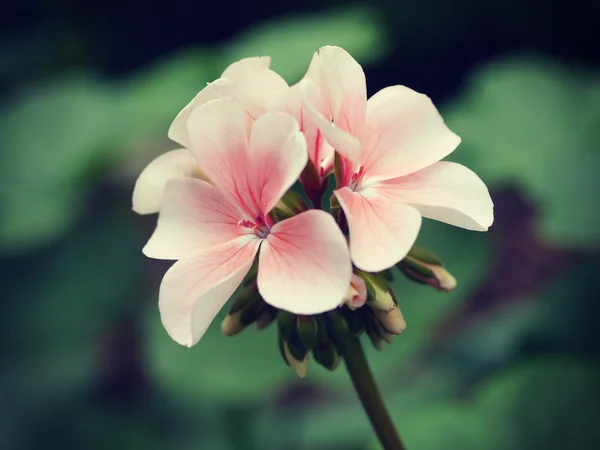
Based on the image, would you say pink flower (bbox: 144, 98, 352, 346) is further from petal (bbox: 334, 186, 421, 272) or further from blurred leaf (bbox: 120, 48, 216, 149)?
blurred leaf (bbox: 120, 48, 216, 149)

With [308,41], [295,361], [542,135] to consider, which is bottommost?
[542,135]

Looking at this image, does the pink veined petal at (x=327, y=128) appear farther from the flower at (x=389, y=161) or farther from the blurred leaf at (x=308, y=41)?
the blurred leaf at (x=308, y=41)

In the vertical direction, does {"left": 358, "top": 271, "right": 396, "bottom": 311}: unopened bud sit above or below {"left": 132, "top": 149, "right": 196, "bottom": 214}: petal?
below

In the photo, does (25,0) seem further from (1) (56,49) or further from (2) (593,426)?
(2) (593,426)

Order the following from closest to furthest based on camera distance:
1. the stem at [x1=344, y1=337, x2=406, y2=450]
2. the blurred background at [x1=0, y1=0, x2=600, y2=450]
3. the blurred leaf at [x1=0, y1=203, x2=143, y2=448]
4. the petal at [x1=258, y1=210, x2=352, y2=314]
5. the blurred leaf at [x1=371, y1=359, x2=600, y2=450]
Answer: the petal at [x1=258, y1=210, x2=352, y2=314], the stem at [x1=344, y1=337, x2=406, y2=450], the blurred leaf at [x1=371, y1=359, x2=600, y2=450], the blurred background at [x1=0, y1=0, x2=600, y2=450], the blurred leaf at [x1=0, y1=203, x2=143, y2=448]

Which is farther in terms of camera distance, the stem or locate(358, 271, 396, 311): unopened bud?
the stem

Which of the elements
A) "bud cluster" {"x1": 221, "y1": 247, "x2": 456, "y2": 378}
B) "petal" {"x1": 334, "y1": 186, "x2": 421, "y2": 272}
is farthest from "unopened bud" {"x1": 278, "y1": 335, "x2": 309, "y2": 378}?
"petal" {"x1": 334, "y1": 186, "x2": 421, "y2": 272}

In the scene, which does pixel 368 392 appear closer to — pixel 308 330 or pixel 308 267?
pixel 308 330

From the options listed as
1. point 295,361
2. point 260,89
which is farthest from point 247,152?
point 295,361
